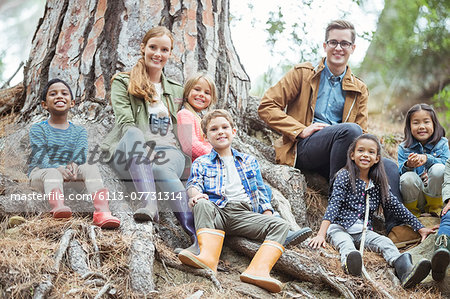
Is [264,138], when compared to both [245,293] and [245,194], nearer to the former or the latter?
[245,194]

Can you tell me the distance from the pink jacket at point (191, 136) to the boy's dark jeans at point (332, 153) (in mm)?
999

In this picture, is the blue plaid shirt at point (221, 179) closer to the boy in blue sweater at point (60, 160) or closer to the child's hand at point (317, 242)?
the child's hand at point (317, 242)

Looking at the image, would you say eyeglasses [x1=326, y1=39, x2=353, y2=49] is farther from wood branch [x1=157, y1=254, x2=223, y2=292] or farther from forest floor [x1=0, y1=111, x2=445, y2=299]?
wood branch [x1=157, y1=254, x2=223, y2=292]

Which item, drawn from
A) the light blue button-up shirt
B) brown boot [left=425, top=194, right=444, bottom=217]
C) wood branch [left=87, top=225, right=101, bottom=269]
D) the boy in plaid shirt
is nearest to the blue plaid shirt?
the boy in plaid shirt

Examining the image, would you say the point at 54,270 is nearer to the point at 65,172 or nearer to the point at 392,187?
the point at 65,172

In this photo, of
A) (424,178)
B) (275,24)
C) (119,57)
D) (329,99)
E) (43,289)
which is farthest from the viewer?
(275,24)

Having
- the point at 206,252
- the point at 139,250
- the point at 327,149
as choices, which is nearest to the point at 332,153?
the point at 327,149

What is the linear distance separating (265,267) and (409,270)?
106 cm

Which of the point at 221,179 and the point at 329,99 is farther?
the point at 329,99

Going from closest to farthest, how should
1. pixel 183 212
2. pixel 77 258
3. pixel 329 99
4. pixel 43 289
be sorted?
pixel 43 289 < pixel 77 258 < pixel 183 212 < pixel 329 99

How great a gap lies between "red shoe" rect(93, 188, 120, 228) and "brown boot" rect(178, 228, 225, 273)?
52cm

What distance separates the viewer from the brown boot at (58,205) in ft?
10.5

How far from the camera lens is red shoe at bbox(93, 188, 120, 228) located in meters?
3.19

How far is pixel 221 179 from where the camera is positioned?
3.56 metres
